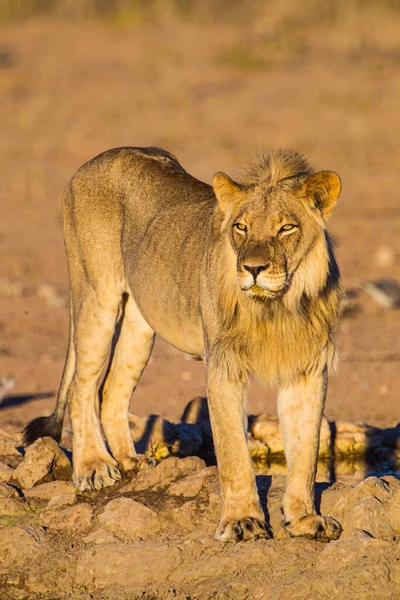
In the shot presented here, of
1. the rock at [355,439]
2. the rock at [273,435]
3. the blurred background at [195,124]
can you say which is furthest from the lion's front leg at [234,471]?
the blurred background at [195,124]

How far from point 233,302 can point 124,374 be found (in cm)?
153

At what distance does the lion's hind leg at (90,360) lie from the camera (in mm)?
5867

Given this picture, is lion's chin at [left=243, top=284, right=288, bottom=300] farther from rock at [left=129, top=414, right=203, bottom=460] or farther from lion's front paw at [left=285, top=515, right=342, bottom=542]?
rock at [left=129, top=414, right=203, bottom=460]

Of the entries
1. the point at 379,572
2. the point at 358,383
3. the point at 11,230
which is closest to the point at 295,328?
the point at 379,572

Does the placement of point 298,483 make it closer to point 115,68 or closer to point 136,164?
point 136,164

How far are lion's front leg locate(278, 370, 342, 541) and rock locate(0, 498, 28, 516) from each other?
1.29 meters

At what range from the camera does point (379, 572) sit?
4.23 metres

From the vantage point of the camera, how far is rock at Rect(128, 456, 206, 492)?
5.48 m

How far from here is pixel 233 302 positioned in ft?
15.8

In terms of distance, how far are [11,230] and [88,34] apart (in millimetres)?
11365

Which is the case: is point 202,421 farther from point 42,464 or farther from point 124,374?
point 42,464

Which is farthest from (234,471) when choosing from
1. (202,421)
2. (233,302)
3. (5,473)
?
(202,421)

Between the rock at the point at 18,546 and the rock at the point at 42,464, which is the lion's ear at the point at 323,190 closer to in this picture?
the rock at the point at 18,546

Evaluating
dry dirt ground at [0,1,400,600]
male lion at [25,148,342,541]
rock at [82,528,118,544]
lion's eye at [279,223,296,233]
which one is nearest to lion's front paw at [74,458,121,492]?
male lion at [25,148,342,541]
